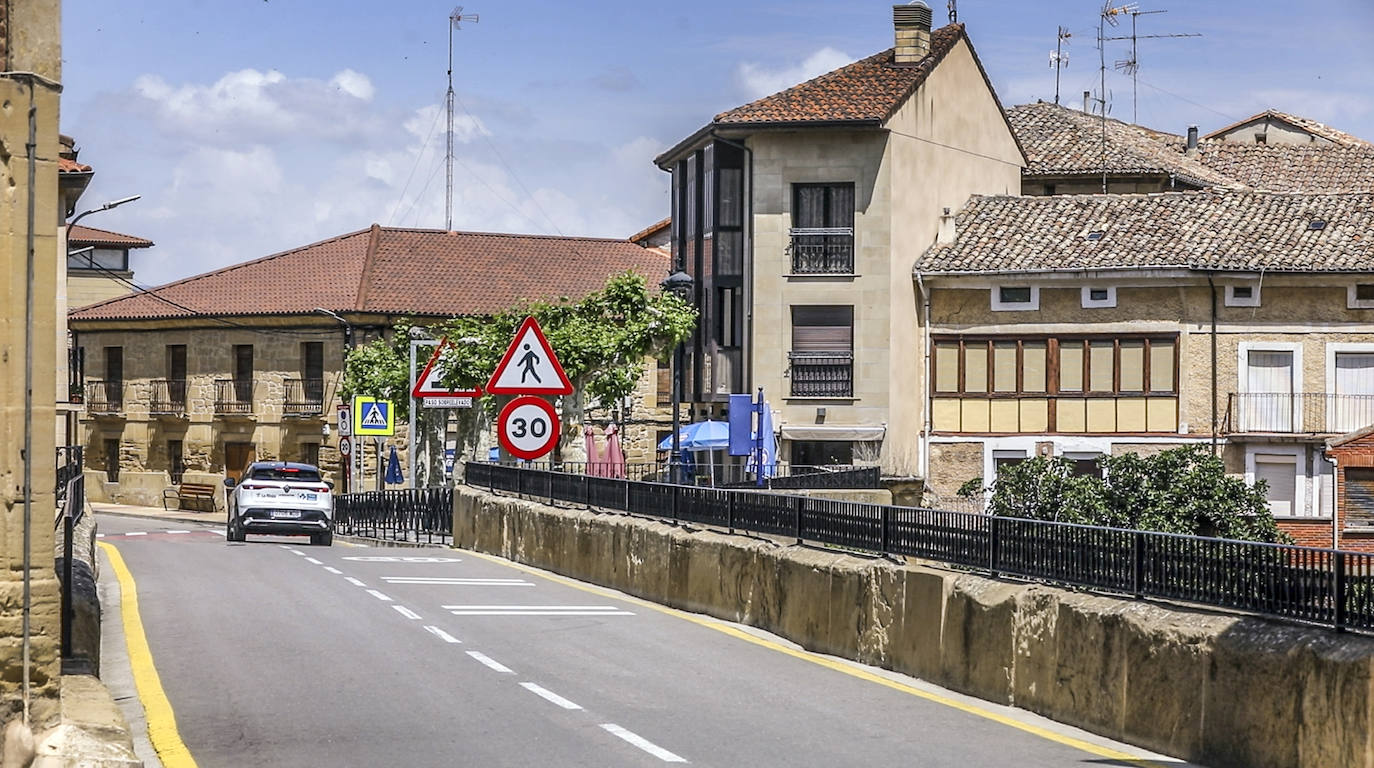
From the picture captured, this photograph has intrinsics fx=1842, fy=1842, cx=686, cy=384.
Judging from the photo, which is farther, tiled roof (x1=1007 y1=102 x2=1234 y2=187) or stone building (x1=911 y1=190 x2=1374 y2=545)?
tiled roof (x1=1007 y1=102 x2=1234 y2=187)

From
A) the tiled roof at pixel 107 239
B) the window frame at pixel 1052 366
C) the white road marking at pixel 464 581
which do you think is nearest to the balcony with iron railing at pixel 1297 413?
the window frame at pixel 1052 366

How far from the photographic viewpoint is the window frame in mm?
42781

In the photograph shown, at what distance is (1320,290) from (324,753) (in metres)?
35.9

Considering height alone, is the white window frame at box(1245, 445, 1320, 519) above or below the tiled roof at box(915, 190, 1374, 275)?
below

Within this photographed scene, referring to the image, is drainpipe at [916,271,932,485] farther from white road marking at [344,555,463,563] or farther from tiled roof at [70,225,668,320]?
tiled roof at [70,225,668,320]

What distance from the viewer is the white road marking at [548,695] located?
12480 mm

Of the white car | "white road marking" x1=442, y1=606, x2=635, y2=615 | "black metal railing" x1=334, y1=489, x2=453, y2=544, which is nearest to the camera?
"white road marking" x1=442, y1=606, x2=635, y2=615

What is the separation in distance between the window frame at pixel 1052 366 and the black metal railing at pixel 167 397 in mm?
32538

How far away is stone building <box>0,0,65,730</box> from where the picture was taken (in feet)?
27.3

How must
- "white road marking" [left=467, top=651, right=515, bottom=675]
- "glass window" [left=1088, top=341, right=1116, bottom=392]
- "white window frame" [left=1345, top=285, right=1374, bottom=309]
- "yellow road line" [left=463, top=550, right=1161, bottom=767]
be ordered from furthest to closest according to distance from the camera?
1. "glass window" [left=1088, top=341, right=1116, bottom=392]
2. "white window frame" [left=1345, top=285, right=1374, bottom=309]
3. "white road marking" [left=467, top=651, right=515, bottom=675]
4. "yellow road line" [left=463, top=550, right=1161, bottom=767]

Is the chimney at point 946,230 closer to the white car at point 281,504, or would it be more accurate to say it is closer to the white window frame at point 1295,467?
the white window frame at point 1295,467

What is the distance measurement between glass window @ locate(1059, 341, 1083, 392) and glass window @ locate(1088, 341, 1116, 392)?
25 cm

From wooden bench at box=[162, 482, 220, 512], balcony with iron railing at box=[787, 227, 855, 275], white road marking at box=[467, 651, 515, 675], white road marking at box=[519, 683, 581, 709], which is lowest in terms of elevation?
wooden bench at box=[162, 482, 220, 512]

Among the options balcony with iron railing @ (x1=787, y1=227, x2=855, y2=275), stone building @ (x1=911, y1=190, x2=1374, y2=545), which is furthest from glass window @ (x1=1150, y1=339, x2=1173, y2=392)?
balcony with iron railing @ (x1=787, y1=227, x2=855, y2=275)
